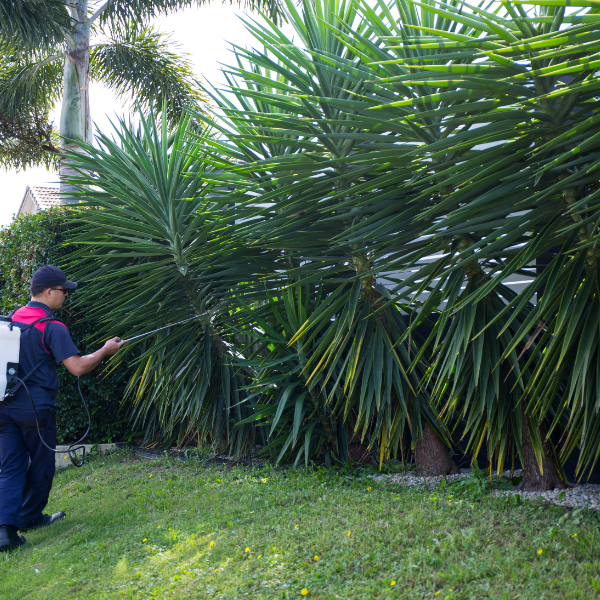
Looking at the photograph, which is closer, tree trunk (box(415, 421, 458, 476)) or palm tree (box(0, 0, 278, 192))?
tree trunk (box(415, 421, 458, 476))

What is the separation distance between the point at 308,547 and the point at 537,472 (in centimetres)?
179

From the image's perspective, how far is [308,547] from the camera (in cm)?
300

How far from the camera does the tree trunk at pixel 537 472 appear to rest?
380 cm

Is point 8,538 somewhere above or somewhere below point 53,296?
below

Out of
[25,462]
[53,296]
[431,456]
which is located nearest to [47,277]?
[53,296]

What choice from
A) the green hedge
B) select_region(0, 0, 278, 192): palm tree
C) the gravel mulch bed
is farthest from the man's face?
select_region(0, 0, 278, 192): palm tree

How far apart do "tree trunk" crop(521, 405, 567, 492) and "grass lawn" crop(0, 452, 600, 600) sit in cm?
49

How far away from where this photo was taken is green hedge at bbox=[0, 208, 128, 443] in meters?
6.50

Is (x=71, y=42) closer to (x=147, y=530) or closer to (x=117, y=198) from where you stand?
(x=117, y=198)

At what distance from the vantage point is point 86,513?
4.46 meters

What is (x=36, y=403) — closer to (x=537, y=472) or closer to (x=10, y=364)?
(x=10, y=364)

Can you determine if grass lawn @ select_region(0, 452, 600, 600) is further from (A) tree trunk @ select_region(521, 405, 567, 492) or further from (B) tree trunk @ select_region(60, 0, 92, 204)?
(B) tree trunk @ select_region(60, 0, 92, 204)

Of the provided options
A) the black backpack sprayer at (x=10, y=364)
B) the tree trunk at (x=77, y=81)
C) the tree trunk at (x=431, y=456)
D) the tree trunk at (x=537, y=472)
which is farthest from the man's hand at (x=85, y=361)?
the tree trunk at (x=77, y=81)

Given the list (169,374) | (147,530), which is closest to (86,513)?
(147,530)
